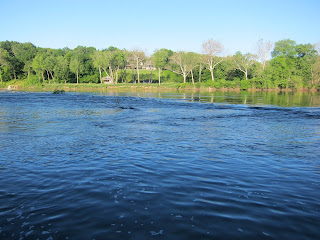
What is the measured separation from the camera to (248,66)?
333ft

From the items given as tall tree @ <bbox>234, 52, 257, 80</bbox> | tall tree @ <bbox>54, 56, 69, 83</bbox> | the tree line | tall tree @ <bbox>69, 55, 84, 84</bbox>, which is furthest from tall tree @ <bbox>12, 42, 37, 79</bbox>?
tall tree @ <bbox>234, 52, 257, 80</bbox>

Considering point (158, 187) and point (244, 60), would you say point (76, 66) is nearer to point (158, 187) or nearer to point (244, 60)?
point (244, 60)

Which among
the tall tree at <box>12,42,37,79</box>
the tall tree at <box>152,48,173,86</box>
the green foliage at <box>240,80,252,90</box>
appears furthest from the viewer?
the tall tree at <box>12,42,37,79</box>

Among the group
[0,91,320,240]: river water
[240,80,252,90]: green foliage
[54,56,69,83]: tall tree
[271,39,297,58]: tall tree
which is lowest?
[0,91,320,240]: river water

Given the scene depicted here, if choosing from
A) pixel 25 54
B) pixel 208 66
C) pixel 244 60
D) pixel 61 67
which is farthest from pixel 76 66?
pixel 244 60

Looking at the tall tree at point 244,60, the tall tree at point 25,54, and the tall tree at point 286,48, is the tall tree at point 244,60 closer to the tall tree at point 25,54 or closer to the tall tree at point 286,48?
the tall tree at point 286,48

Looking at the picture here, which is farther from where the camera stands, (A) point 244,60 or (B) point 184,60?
(B) point 184,60

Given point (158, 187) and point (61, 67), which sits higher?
point (61, 67)

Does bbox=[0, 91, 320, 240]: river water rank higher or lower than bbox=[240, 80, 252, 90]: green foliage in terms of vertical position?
lower

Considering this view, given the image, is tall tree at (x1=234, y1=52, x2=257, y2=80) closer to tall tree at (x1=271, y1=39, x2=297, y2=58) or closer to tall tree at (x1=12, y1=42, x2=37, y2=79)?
tall tree at (x1=271, y1=39, x2=297, y2=58)

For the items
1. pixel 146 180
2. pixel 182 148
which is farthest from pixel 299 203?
pixel 182 148

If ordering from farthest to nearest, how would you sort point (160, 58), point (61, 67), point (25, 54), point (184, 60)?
point (25, 54)
point (61, 67)
point (160, 58)
point (184, 60)

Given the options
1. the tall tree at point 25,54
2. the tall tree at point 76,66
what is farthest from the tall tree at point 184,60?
the tall tree at point 25,54

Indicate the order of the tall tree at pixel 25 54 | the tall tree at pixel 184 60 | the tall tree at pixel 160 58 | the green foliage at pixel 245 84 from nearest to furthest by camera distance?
the green foliage at pixel 245 84 < the tall tree at pixel 184 60 < the tall tree at pixel 160 58 < the tall tree at pixel 25 54
